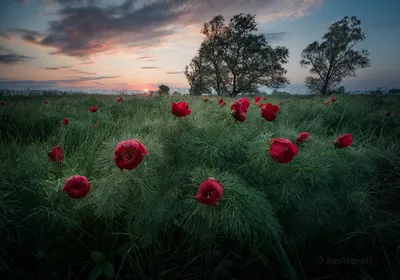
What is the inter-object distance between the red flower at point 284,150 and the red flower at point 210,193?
42 centimetres

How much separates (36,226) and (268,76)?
2248 centimetres

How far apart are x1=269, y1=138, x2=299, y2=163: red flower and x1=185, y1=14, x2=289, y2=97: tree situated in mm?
20904

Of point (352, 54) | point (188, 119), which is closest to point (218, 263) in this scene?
point (188, 119)

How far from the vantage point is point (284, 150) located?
4.35 ft

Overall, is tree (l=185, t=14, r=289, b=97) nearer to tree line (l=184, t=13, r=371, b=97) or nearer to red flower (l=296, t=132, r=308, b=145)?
tree line (l=184, t=13, r=371, b=97)

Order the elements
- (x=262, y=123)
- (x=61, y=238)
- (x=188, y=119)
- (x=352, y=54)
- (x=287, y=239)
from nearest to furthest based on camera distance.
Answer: (x=61, y=238) → (x=287, y=239) → (x=188, y=119) → (x=262, y=123) → (x=352, y=54)

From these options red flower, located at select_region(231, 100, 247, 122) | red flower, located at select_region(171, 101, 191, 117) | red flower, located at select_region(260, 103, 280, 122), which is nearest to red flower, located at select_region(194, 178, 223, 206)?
red flower, located at select_region(231, 100, 247, 122)

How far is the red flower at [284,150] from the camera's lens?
130 cm

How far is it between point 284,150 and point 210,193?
0.51 meters

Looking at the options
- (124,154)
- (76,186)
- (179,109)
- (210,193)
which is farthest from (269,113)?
(76,186)

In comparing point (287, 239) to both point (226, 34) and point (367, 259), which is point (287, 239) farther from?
point (226, 34)

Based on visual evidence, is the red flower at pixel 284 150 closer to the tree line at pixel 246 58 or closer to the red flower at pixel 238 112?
the red flower at pixel 238 112

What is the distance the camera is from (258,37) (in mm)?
21094

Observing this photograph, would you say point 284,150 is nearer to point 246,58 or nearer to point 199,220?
point 199,220
